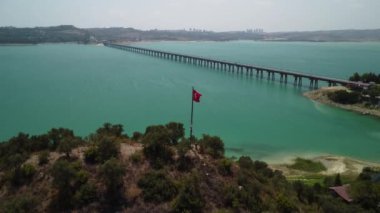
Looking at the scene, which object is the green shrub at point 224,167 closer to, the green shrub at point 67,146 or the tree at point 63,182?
the tree at point 63,182

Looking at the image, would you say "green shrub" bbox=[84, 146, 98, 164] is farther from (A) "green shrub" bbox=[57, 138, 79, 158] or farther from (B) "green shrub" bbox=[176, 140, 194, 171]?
(B) "green shrub" bbox=[176, 140, 194, 171]

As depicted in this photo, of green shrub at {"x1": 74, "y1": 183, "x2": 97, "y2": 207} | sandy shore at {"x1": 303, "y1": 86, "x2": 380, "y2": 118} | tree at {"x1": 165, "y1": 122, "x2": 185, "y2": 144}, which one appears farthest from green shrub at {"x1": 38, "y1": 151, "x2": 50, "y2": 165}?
sandy shore at {"x1": 303, "y1": 86, "x2": 380, "y2": 118}

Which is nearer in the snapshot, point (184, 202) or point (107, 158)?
point (184, 202)

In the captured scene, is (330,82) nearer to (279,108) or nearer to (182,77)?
(279,108)

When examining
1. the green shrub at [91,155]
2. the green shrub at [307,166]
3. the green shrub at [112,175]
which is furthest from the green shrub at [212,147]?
the green shrub at [307,166]

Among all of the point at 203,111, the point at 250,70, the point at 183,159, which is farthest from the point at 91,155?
the point at 250,70

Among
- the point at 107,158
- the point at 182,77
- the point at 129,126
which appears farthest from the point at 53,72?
the point at 107,158
